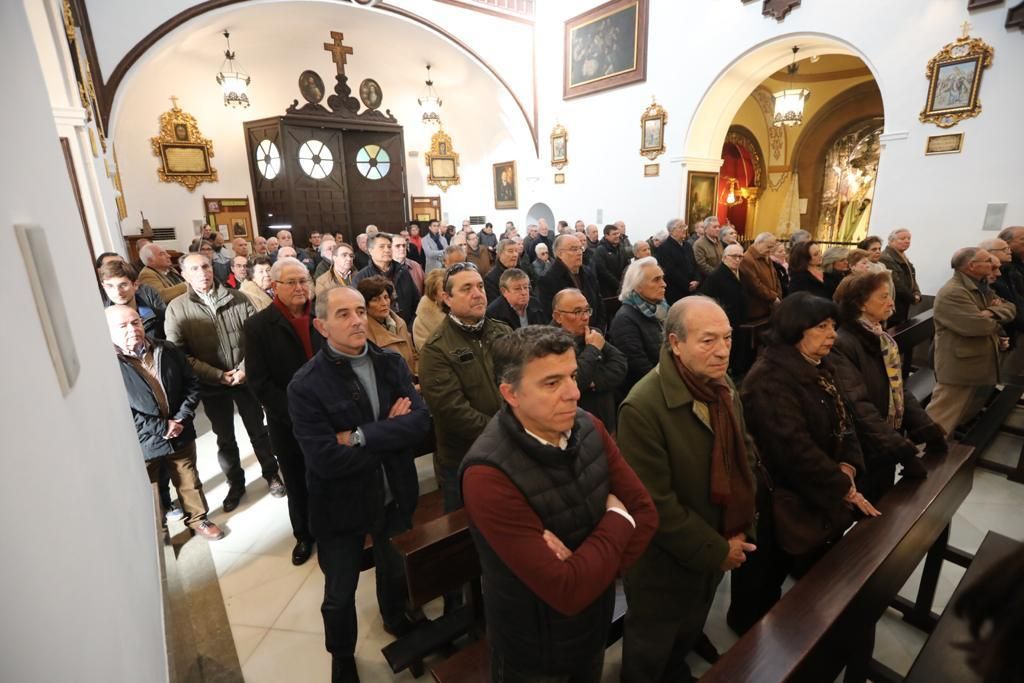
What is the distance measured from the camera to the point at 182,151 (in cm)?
1023

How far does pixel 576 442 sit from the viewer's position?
57.4 inches

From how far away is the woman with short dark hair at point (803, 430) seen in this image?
2.06m

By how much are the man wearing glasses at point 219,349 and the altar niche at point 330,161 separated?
8982 mm

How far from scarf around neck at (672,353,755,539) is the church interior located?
1.04 feet

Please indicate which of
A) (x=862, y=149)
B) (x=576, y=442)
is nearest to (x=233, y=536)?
(x=576, y=442)

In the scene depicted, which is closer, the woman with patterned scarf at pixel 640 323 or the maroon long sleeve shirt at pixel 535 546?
the maroon long sleeve shirt at pixel 535 546

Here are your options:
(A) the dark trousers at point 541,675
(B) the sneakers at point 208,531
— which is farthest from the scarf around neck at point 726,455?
(B) the sneakers at point 208,531

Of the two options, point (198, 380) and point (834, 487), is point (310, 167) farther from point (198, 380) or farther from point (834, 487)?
point (834, 487)

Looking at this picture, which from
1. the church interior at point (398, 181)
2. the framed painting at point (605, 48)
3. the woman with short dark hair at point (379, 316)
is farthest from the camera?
the framed painting at point (605, 48)

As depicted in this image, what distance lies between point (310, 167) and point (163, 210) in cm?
321

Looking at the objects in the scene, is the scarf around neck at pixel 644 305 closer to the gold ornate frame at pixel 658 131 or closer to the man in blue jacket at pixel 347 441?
the man in blue jacket at pixel 347 441

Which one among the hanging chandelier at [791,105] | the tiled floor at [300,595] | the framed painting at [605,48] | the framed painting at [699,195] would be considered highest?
the framed painting at [605,48]

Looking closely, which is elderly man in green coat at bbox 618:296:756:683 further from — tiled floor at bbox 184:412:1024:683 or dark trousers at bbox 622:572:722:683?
tiled floor at bbox 184:412:1024:683

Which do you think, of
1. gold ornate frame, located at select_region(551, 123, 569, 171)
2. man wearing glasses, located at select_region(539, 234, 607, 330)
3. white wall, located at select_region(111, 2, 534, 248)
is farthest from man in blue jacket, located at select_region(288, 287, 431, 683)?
gold ornate frame, located at select_region(551, 123, 569, 171)
